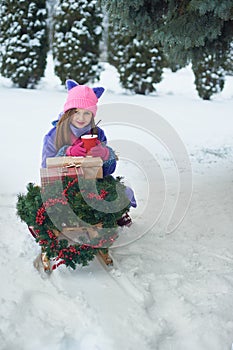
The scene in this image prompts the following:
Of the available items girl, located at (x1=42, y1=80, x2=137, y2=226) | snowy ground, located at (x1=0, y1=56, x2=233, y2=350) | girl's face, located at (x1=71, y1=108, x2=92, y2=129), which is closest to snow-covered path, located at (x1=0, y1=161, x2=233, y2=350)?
snowy ground, located at (x1=0, y1=56, x2=233, y2=350)

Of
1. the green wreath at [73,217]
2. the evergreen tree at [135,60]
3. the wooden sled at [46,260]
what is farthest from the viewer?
the evergreen tree at [135,60]

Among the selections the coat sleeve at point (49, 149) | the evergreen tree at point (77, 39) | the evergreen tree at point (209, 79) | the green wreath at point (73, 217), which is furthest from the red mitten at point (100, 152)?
the evergreen tree at point (209, 79)

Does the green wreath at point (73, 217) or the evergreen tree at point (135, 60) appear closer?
the green wreath at point (73, 217)

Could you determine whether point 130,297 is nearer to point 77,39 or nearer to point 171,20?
point 171,20

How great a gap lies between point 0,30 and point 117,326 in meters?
9.35

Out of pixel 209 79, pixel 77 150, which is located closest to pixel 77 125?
Answer: pixel 77 150

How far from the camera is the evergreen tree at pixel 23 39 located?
33.0 ft

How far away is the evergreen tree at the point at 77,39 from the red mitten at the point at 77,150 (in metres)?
7.52

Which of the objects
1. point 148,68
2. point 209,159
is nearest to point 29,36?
point 148,68

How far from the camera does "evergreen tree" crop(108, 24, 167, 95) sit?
1022cm

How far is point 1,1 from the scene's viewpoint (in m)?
9.99

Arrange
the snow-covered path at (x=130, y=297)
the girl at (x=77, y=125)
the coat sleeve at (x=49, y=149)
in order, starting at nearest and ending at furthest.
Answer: the snow-covered path at (x=130, y=297)
the girl at (x=77, y=125)
the coat sleeve at (x=49, y=149)

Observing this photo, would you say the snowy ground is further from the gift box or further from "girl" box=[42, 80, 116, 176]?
"girl" box=[42, 80, 116, 176]

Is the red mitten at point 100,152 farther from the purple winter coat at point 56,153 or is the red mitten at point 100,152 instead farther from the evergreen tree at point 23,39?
the evergreen tree at point 23,39
